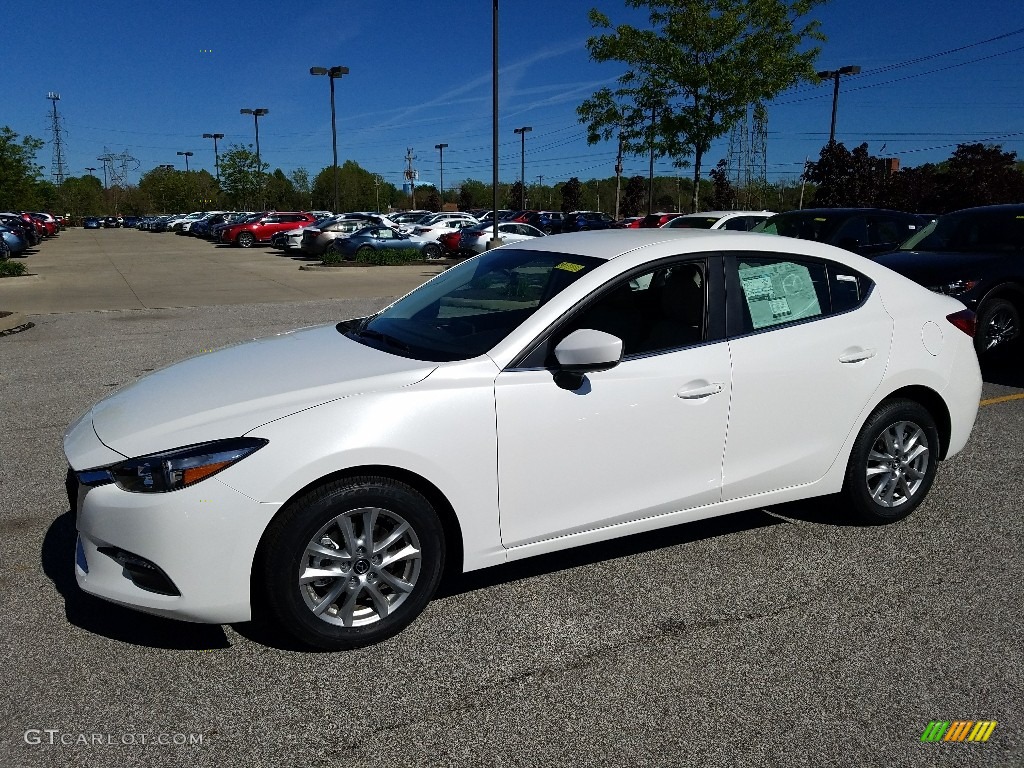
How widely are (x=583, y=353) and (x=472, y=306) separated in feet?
3.49

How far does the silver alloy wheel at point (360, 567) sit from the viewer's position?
3215 mm

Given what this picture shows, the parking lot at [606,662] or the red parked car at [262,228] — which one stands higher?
the red parked car at [262,228]

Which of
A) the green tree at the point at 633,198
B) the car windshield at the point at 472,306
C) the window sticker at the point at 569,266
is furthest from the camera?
the green tree at the point at 633,198

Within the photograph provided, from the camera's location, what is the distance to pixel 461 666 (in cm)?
330

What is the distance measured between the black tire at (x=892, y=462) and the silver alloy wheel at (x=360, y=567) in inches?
97.0

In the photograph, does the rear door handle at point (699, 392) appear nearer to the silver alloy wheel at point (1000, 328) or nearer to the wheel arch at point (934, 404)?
the wheel arch at point (934, 404)

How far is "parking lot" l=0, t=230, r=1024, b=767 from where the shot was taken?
9.24 ft

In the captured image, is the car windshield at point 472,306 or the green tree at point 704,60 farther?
the green tree at point 704,60

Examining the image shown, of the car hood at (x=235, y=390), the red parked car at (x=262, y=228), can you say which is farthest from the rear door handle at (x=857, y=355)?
the red parked car at (x=262, y=228)

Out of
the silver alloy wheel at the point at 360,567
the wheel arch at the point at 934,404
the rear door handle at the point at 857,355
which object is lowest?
the silver alloy wheel at the point at 360,567

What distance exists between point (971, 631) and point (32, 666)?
3745 millimetres


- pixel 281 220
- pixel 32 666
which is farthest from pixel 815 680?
pixel 281 220

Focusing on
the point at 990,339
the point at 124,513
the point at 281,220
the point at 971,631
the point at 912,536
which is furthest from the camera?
the point at 281,220

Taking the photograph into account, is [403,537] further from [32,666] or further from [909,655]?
[909,655]
